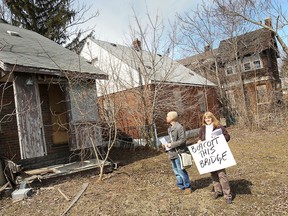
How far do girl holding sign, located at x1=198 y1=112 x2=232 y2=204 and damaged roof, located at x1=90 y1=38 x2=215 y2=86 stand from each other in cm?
773

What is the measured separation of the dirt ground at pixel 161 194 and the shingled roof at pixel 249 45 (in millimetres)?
16311

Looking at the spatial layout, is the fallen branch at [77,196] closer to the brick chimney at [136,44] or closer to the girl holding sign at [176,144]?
the girl holding sign at [176,144]

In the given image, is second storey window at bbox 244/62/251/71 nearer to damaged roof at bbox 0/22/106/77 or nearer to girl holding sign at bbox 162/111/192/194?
damaged roof at bbox 0/22/106/77

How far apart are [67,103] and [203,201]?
572 centimetres

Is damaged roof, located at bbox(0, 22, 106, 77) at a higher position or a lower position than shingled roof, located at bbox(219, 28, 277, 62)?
lower

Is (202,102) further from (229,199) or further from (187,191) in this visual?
(229,199)

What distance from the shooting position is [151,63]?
14828mm

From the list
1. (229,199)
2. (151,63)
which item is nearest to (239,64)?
(151,63)

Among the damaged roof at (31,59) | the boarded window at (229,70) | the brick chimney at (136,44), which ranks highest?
the brick chimney at (136,44)

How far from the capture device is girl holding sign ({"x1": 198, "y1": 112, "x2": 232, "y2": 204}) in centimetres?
465

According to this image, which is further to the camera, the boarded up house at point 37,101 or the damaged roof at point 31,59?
the boarded up house at point 37,101

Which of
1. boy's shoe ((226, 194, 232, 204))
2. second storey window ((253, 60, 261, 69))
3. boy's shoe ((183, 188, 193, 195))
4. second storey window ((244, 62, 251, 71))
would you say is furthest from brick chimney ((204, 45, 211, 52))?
boy's shoe ((226, 194, 232, 204))

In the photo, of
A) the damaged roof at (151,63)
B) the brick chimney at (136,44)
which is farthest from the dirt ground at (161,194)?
the brick chimney at (136,44)

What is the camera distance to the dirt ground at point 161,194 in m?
4.60
